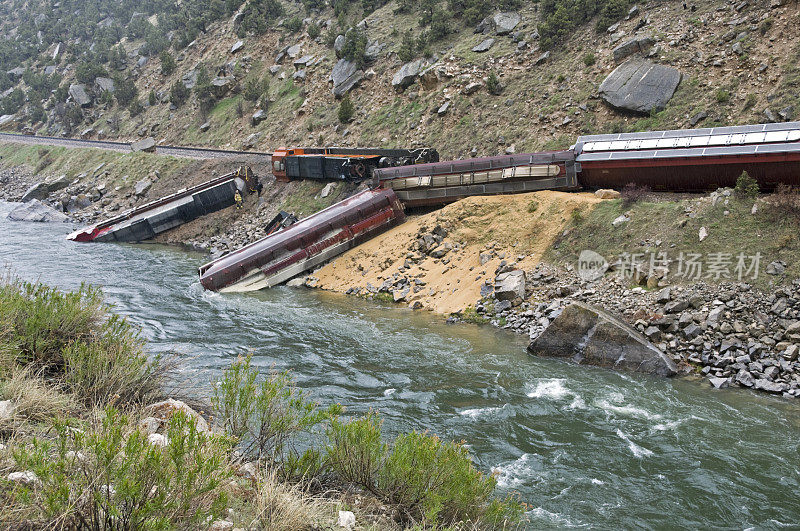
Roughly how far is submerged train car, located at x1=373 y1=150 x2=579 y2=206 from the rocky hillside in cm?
579

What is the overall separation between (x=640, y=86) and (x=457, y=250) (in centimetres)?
1583

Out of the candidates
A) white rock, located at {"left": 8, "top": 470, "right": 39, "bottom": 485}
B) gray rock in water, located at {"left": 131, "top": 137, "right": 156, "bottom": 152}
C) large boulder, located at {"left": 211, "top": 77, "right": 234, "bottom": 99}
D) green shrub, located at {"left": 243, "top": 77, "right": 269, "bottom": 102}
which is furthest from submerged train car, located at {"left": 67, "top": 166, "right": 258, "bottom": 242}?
white rock, located at {"left": 8, "top": 470, "right": 39, "bottom": 485}

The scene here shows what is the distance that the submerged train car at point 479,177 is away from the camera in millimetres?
26078

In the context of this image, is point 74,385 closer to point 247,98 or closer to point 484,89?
point 484,89

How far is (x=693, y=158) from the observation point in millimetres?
22344

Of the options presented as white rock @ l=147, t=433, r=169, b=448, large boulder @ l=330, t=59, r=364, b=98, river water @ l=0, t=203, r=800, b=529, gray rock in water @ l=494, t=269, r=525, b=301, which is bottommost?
river water @ l=0, t=203, r=800, b=529

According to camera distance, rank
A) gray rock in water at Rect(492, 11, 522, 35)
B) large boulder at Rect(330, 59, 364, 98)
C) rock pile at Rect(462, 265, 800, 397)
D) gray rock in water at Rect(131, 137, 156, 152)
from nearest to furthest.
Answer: rock pile at Rect(462, 265, 800, 397) → gray rock in water at Rect(492, 11, 522, 35) → large boulder at Rect(330, 59, 364, 98) → gray rock in water at Rect(131, 137, 156, 152)

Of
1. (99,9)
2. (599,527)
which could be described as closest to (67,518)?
(599,527)

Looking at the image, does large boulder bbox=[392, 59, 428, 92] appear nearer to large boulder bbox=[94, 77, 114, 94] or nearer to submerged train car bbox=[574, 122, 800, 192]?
submerged train car bbox=[574, 122, 800, 192]

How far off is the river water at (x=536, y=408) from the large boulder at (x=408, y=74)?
2482cm

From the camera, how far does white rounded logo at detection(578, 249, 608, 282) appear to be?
66.3 feet

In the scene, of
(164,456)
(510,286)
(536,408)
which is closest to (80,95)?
(510,286)

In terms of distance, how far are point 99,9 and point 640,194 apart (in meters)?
127

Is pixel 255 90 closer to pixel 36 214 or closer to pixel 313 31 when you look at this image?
pixel 313 31
